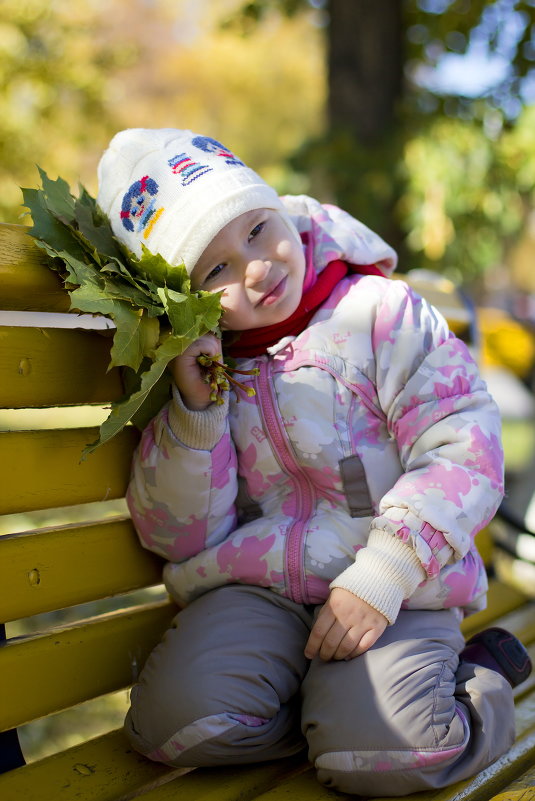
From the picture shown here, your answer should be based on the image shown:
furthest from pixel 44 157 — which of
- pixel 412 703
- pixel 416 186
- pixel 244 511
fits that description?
pixel 412 703

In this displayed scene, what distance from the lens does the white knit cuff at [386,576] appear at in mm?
1692

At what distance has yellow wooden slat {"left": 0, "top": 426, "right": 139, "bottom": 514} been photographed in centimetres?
177

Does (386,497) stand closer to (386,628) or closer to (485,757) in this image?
(386,628)

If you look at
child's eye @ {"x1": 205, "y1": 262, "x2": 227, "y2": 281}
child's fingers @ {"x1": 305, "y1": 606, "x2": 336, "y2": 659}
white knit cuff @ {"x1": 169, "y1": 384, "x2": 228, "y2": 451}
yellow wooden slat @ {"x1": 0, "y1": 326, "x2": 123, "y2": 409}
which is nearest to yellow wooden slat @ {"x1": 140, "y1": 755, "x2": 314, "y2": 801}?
child's fingers @ {"x1": 305, "y1": 606, "x2": 336, "y2": 659}

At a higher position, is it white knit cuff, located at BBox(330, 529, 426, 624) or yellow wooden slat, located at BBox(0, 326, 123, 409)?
yellow wooden slat, located at BBox(0, 326, 123, 409)

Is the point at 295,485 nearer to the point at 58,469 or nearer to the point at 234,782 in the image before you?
the point at 58,469

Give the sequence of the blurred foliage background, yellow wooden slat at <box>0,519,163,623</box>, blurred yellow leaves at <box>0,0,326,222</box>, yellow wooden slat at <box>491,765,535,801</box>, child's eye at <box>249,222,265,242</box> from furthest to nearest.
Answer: blurred yellow leaves at <box>0,0,326,222</box> → the blurred foliage background → child's eye at <box>249,222,265,242</box> → yellow wooden slat at <box>0,519,163,623</box> → yellow wooden slat at <box>491,765,535,801</box>

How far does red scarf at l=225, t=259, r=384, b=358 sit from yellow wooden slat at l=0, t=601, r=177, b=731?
2.16 feet

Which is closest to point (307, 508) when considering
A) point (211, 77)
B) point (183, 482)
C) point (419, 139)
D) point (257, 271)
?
point (183, 482)

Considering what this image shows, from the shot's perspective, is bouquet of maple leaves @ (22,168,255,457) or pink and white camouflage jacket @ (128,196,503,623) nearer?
bouquet of maple leaves @ (22,168,255,457)

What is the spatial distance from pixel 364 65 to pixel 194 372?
450 centimetres

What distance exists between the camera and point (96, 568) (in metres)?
1.95

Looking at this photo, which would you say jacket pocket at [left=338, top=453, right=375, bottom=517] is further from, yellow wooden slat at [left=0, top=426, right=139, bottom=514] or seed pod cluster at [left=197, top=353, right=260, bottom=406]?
yellow wooden slat at [left=0, top=426, right=139, bottom=514]

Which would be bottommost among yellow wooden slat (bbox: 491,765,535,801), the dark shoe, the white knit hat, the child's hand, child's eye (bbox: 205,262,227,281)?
the dark shoe
